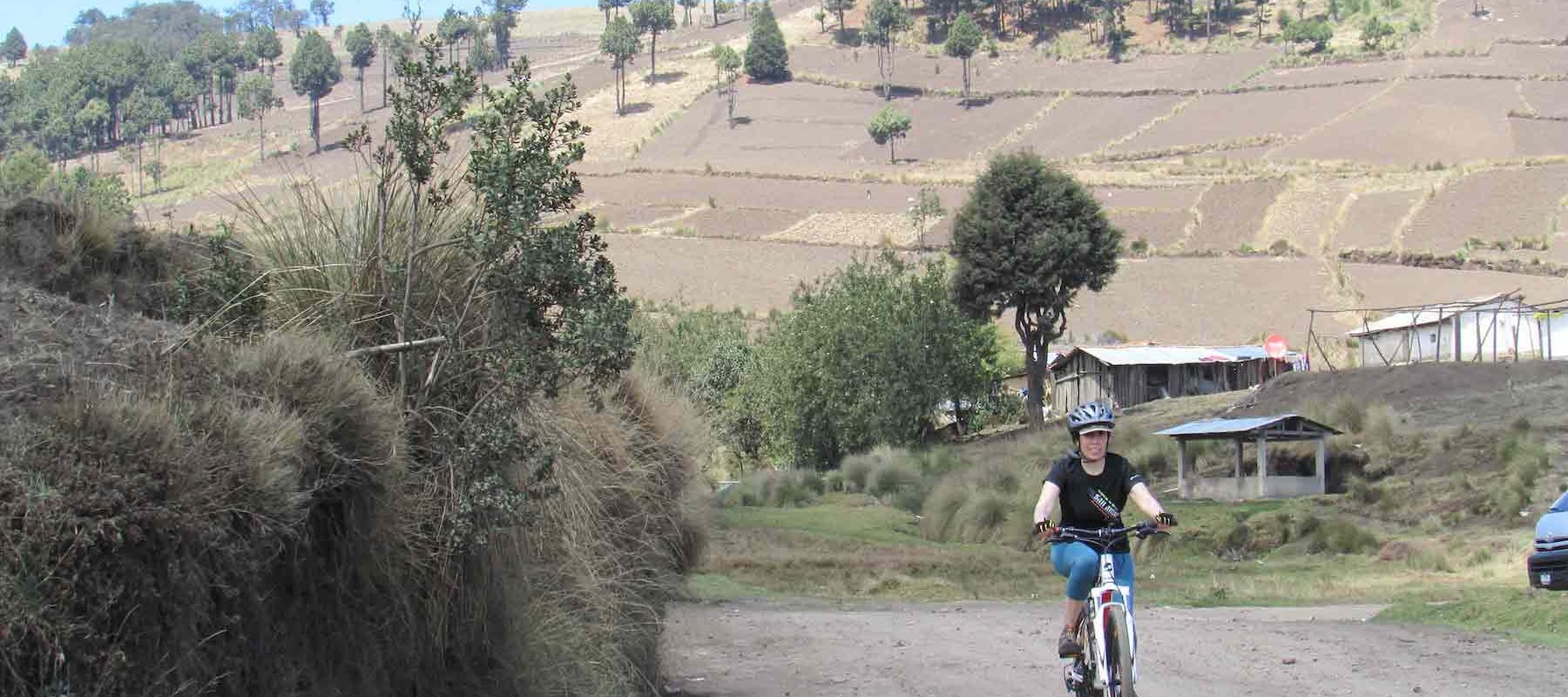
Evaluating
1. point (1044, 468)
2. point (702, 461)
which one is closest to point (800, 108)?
point (1044, 468)

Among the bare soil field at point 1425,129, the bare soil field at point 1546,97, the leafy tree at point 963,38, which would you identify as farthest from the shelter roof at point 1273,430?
the leafy tree at point 963,38

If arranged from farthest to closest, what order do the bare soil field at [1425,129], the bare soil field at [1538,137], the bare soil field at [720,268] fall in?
the bare soil field at [1425,129] < the bare soil field at [1538,137] < the bare soil field at [720,268]

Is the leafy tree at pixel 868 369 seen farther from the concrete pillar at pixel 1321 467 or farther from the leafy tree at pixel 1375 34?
the leafy tree at pixel 1375 34

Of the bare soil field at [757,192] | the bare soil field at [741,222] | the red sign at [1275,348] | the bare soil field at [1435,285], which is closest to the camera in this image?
the red sign at [1275,348]

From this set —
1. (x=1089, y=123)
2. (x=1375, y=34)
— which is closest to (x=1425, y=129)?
(x=1089, y=123)

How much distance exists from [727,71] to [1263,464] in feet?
501

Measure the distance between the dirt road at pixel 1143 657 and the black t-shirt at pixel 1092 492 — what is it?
345cm

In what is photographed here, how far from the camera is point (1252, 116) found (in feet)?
481

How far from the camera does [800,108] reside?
175 metres

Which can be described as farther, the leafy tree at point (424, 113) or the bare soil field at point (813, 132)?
the bare soil field at point (813, 132)

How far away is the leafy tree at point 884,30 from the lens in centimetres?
18825

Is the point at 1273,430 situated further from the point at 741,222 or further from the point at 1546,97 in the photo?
the point at 1546,97

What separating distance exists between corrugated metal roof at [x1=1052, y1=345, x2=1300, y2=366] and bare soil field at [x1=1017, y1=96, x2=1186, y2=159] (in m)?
70.5

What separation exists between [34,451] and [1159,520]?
242 inches
